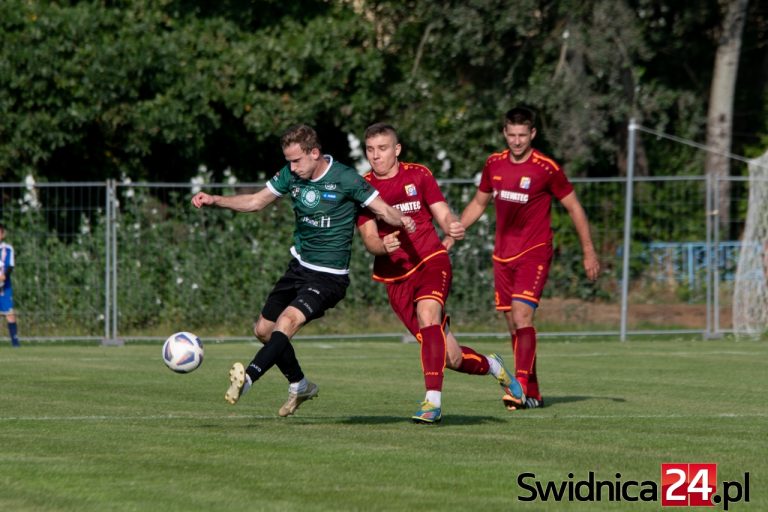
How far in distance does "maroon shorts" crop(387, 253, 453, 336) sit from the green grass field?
0.76 meters

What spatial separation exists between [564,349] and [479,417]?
29.3 feet

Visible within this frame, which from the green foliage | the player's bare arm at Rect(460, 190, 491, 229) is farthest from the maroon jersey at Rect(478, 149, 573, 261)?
the green foliage

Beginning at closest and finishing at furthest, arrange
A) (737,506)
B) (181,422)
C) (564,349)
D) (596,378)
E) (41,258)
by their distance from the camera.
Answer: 1. (737,506)
2. (181,422)
3. (596,378)
4. (564,349)
5. (41,258)

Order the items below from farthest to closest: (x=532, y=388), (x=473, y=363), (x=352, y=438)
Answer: (x=532, y=388) < (x=473, y=363) < (x=352, y=438)

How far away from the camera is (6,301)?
20312 mm

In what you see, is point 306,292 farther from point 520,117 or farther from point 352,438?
point 520,117

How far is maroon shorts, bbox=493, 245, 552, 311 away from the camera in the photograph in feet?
38.0

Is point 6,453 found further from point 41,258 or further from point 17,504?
point 41,258

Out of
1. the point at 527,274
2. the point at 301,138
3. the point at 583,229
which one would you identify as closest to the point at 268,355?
the point at 301,138

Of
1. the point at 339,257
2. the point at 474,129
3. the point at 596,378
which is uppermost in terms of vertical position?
the point at 474,129

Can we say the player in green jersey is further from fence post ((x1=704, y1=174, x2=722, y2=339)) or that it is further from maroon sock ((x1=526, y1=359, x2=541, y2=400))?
fence post ((x1=704, y1=174, x2=722, y2=339))

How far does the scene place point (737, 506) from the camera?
638 cm

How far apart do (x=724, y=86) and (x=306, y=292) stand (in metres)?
18.5

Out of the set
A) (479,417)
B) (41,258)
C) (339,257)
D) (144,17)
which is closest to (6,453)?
(339,257)
